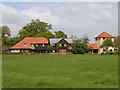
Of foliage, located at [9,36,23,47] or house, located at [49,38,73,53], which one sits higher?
foliage, located at [9,36,23,47]

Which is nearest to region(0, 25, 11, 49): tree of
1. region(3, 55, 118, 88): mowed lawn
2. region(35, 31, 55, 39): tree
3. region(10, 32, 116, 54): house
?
region(10, 32, 116, 54): house

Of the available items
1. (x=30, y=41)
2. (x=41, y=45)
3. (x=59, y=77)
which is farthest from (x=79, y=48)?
(x=59, y=77)

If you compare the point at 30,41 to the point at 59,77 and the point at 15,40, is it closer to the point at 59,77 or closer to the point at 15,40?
the point at 15,40

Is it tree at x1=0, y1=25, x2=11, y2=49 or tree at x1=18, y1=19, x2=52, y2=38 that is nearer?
tree at x1=0, y1=25, x2=11, y2=49

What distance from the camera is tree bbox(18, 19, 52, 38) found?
96.5 metres

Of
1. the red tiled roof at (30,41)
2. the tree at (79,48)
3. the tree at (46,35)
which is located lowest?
the tree at (79,48)

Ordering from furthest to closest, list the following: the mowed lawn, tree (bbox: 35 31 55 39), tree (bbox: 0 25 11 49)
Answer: tree (bbox: 35 31 55 39) < tree (bbox: 0 25 11 49) < the mowed lawn

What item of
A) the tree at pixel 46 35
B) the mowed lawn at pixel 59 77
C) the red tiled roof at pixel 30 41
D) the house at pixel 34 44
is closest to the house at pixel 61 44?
the house at pixel 34 44

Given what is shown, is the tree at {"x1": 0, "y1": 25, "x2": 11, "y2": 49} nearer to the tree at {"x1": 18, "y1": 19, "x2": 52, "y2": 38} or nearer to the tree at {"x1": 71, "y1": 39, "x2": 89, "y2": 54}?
the tree at {"x1": 18, "y1": 19, "x2": 52, "y2": 38}

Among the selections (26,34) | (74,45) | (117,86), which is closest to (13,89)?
(117,86)

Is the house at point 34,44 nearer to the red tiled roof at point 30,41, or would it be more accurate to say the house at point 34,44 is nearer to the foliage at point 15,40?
the red tiled roof at point 30,41

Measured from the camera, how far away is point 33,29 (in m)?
97.6

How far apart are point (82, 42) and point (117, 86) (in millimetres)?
71803

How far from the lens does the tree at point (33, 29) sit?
9650 centimetres
